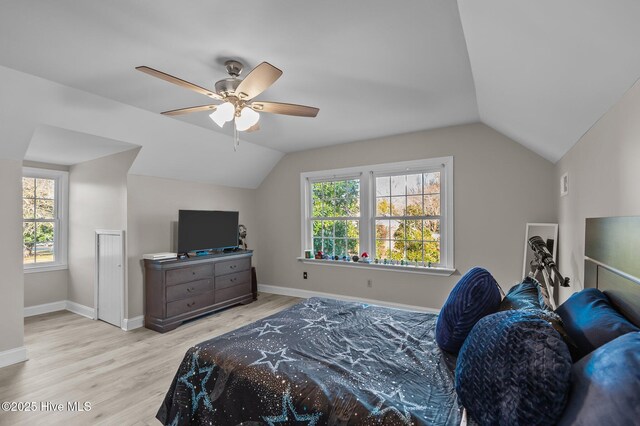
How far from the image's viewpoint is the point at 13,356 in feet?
9.53

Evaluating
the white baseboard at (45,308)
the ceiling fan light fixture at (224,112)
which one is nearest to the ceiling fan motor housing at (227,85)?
the ceiling fan light fixture at (224,112)

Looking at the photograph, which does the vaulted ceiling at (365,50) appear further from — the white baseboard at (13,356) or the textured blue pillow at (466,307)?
the white baseboard at (13,356)

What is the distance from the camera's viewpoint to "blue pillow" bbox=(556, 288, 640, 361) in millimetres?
1023

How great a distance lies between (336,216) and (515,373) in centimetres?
403

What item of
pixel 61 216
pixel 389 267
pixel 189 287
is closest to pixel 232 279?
A: pixel 189 287

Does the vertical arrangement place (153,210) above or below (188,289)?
above

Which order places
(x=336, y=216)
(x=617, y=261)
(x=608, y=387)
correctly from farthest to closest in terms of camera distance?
(x=336, y=216), (x=617, y=261), (x=608, y=387)

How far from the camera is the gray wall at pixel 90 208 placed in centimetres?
395

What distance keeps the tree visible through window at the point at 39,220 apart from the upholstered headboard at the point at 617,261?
6380mm

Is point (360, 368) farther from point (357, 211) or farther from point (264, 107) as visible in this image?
point (357, 211)

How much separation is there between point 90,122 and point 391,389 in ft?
12.0

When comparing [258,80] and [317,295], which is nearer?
[258,80]

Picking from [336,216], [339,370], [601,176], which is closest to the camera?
[339,370]

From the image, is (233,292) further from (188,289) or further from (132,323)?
(132,323)
